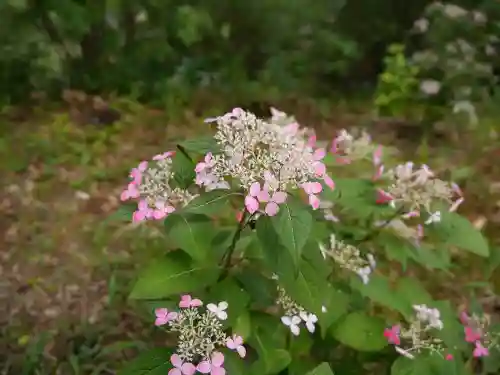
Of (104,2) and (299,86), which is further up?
(104,2)

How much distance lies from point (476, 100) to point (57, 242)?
2.24 meters

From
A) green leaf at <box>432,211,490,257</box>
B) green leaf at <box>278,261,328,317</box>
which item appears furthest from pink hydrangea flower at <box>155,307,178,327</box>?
green leaf at <box>432,211,490,257</box>

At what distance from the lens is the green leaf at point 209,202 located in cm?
117

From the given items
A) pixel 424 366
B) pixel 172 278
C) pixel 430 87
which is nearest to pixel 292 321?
pixel 172 278

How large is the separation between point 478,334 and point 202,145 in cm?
93

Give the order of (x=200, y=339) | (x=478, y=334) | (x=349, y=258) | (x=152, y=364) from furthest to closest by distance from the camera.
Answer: (x=478, y=334)
(x=349, y=258)
(x=152, y=364)
(x=200, y=339)

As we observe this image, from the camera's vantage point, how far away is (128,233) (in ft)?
9.17

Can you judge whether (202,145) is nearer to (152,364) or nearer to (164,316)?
(164,316)

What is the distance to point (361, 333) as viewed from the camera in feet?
5.15

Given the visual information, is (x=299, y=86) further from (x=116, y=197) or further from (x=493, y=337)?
(x=493, y=337)

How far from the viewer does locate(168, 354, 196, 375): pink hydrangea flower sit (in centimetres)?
117

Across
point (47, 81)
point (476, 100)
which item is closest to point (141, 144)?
point (47, 81)

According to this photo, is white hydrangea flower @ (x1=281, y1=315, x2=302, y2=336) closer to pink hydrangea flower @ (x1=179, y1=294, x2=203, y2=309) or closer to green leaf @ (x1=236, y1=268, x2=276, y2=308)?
green leaf @ (x1=236, y1=268, x2=276, y2=308)

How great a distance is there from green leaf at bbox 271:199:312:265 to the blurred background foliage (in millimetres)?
2533
